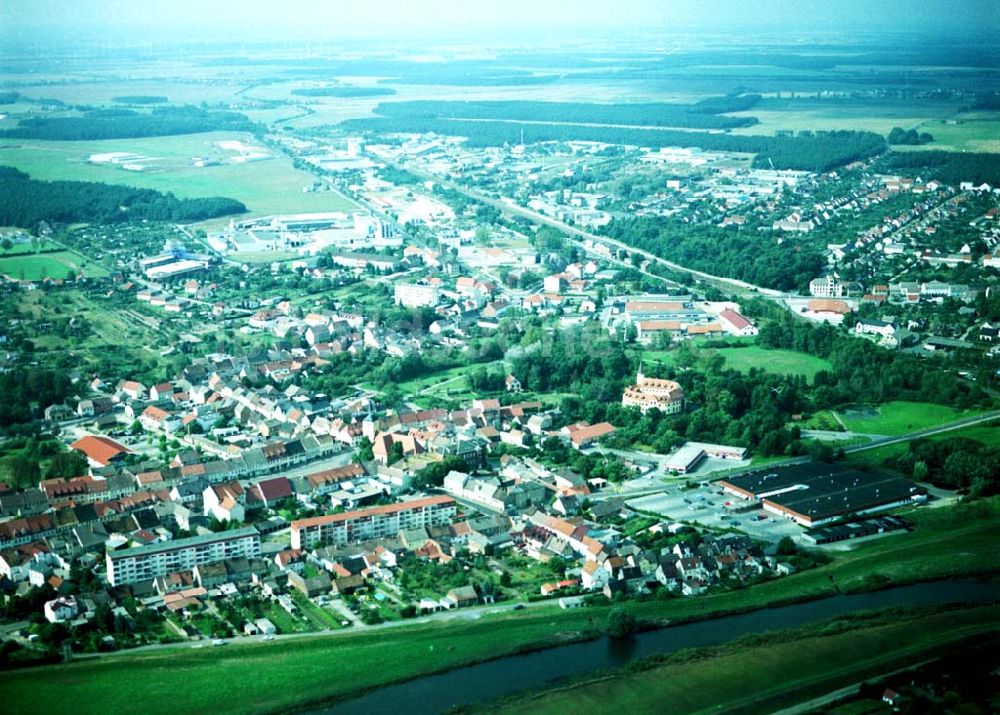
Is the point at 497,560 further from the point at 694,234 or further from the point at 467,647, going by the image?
the point at 694,234

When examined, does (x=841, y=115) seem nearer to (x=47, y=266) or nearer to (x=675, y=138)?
(x=675, y=138)

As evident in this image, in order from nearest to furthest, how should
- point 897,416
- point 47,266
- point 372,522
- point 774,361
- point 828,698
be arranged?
point 828,698 < point 372,522 < point 897,416 < point 774,361 < point 47,266

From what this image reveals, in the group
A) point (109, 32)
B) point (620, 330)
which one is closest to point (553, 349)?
point (620, 330)

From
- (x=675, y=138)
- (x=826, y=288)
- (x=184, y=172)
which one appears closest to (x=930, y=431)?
(x=826, y=288)

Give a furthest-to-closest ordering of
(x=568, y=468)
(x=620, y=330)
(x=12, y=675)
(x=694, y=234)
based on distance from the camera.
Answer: (x=694, y=234)
(x=620, y=330)
(x=568, y=468)
(x=12, y=675)

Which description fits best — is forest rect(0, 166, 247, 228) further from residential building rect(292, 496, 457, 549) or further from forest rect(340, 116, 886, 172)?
residential building rect(292, 496, 457, 549)
